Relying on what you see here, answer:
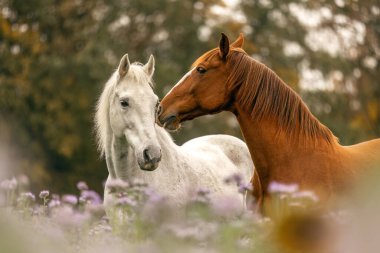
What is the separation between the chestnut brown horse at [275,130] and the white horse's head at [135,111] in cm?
43

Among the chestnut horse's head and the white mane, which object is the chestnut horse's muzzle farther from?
the white mane

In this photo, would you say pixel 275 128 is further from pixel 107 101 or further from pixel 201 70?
pixel 107 101

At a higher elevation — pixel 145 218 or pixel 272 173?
pixel 272 173

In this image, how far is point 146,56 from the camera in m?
23.9

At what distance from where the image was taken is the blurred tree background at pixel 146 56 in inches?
928

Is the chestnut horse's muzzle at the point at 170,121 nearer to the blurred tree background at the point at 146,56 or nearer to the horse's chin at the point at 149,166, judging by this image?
the horse's chin at the point at 149,166

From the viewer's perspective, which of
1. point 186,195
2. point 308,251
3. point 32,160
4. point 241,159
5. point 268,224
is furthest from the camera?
point 32,160

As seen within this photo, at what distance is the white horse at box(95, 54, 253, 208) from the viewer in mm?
6173

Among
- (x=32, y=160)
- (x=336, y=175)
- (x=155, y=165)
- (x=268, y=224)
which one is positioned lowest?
(x=268, y=224)

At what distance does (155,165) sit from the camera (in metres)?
5.95

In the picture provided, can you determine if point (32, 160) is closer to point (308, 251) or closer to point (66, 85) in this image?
point (66, 85)

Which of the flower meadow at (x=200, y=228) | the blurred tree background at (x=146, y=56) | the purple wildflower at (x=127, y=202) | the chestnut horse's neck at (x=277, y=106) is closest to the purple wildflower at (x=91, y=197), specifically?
the flower meadow at (x=200, y=228)

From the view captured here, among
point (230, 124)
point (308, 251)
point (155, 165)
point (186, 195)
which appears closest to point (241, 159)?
point (186, 195)

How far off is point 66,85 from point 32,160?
2543mm
